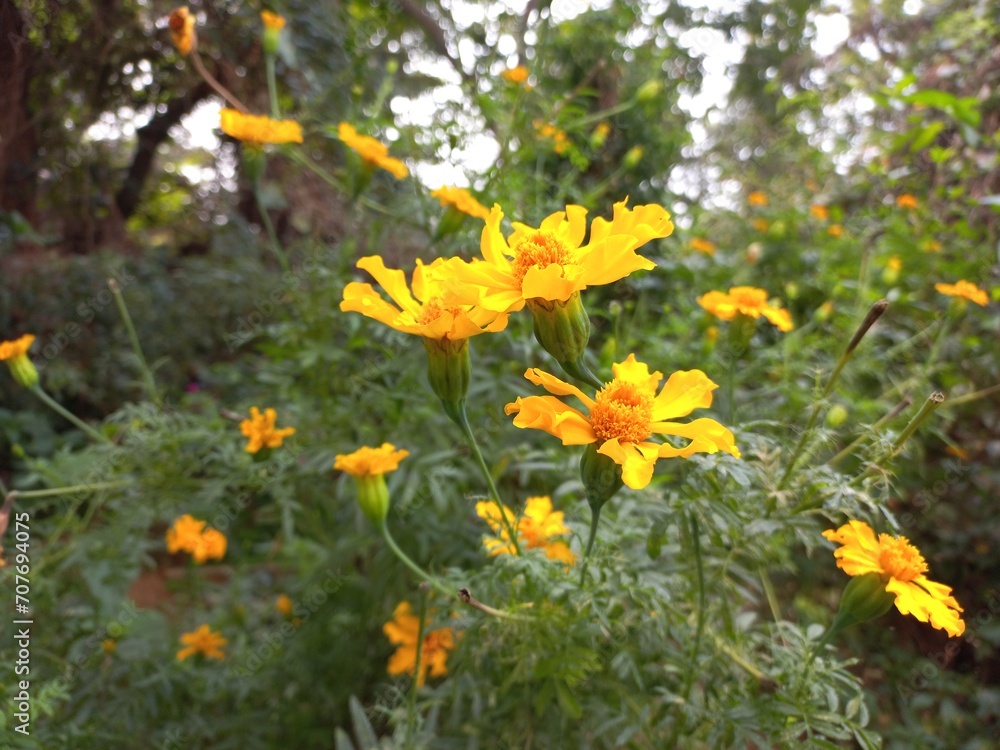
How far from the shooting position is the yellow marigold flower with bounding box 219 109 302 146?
113 cm

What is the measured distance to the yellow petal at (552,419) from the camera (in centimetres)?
51

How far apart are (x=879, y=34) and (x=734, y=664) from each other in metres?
3.35

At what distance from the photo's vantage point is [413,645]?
998 mm

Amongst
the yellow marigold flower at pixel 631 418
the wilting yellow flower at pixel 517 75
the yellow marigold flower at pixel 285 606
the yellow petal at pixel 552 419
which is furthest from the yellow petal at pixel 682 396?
the yellow marigold flower at pixel 285 606

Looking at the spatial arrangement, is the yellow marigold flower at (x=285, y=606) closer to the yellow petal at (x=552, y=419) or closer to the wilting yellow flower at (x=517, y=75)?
the yellow petal at (x=552, y=419)

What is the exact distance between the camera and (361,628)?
1.25 metres

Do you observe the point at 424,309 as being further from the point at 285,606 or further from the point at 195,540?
Result: the point at 285,606

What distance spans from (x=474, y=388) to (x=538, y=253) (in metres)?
0.48

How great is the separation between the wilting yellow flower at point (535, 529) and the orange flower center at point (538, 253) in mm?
319

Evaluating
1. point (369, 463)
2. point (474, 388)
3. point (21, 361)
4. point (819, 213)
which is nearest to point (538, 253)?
point (369, 463)

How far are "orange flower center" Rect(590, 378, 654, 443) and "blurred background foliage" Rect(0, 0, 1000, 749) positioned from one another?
13cm

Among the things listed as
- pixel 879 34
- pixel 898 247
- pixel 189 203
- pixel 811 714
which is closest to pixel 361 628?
pixel 811 714

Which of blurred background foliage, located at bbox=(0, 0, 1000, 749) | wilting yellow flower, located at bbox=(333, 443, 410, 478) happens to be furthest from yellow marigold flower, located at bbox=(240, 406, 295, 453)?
wilting yellow flower, located at bbox=(333, 443, 410, 478)

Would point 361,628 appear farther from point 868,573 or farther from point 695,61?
point 695,61
